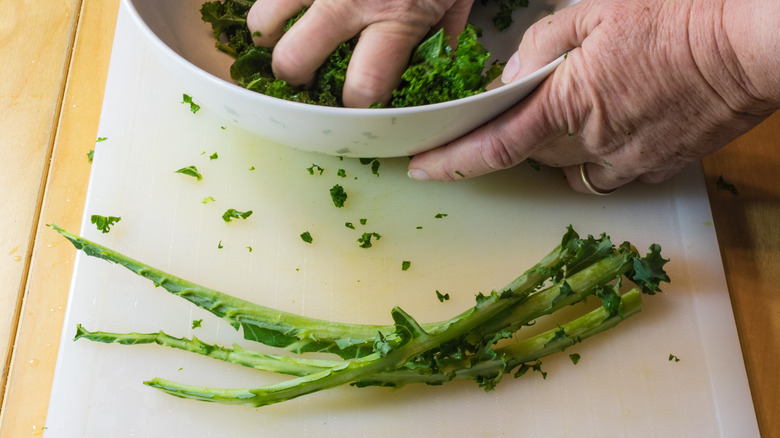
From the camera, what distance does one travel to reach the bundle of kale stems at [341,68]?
99cm

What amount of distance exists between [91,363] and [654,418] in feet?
3.04

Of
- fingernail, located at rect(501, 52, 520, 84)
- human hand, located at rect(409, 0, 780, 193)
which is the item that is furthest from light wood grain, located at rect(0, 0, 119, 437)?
fingernail, located at rect(501, 52, 520, 84)

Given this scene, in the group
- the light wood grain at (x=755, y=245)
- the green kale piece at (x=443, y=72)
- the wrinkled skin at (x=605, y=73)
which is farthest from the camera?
the light wood grain at (x=755, y=245)

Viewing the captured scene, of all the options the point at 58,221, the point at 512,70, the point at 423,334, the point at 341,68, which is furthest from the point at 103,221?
the point at 512,70

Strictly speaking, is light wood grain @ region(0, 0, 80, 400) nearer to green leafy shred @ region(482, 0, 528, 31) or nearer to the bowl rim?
the bowl rim

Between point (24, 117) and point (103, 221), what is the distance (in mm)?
370

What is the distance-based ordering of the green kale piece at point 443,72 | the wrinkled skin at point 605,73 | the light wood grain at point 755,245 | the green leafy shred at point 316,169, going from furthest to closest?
the green leafy shred at point 316,169 < the light wood grain at point 755,245 < the green kale piece at point 443,72 < the wrinkled skin at point 605,73

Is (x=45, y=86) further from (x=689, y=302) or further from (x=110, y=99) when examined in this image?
(x=689, y=302)

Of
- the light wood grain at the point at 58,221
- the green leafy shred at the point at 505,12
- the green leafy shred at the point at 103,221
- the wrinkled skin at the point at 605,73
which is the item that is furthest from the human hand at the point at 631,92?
the light wood grain at the point at 58,221

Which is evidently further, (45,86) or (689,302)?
(45,86)

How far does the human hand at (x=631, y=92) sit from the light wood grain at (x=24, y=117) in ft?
2.48

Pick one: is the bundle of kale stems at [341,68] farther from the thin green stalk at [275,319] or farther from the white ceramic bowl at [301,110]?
the thin green stalk at [275,319]

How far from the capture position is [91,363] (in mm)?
1019

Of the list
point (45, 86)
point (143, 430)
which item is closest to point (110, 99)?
point (45, 86)
